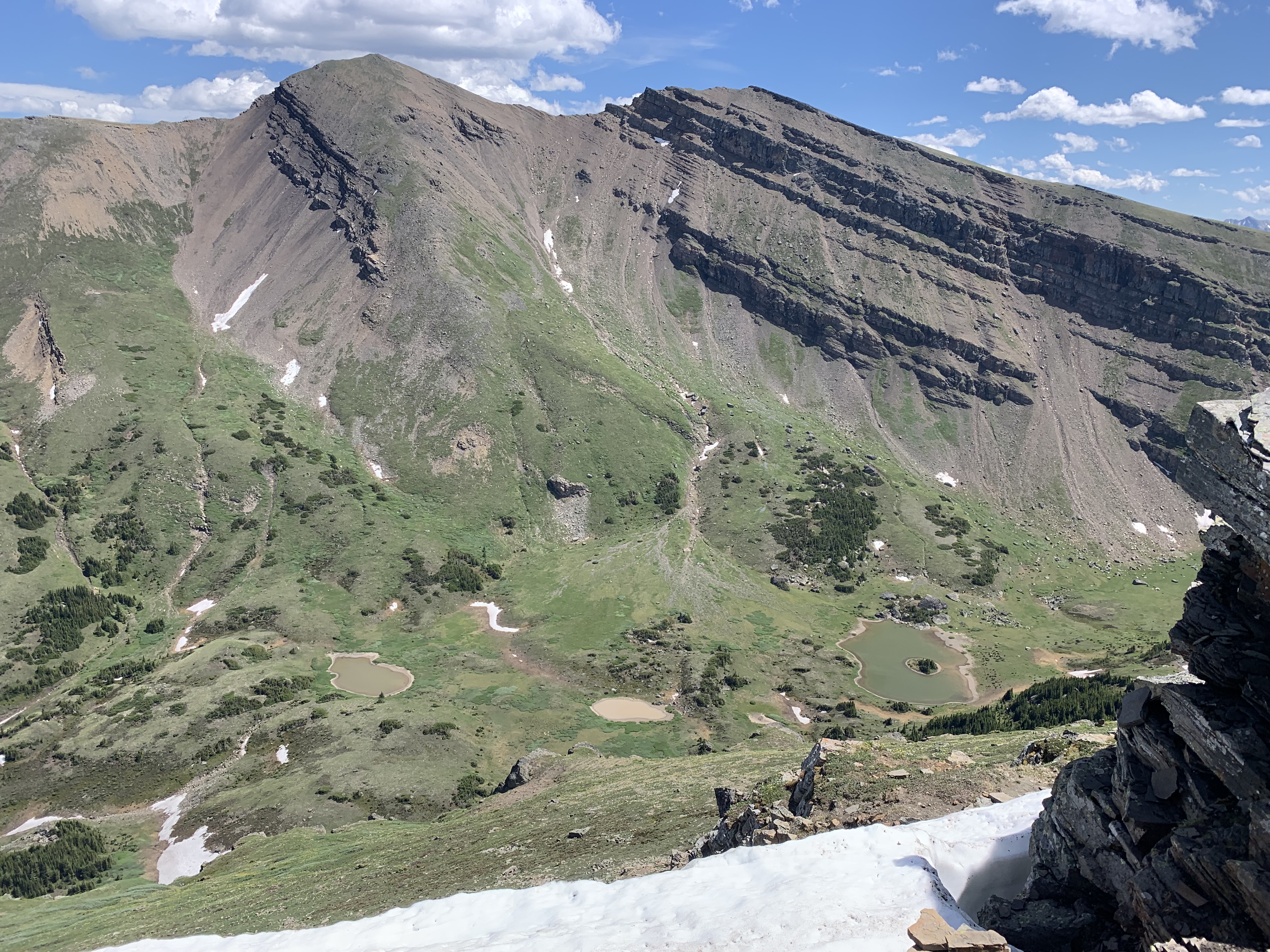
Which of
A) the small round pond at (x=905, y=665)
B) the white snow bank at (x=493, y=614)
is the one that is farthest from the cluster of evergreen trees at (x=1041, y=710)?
the white snow bank at (x=493, y=614)

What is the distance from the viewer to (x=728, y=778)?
5644 cm

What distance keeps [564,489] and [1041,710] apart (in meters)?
107

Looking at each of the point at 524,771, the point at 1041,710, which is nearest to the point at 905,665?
the point at 1041,710

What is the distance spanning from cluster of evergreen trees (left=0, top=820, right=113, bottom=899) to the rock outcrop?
8059 centimetres

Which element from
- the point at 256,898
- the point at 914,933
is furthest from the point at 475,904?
the point at 256,898

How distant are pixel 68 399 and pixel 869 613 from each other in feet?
571

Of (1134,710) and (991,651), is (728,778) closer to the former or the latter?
(1134,710)

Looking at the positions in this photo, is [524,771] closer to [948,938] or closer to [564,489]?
[948,938]

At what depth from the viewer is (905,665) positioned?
122 metres

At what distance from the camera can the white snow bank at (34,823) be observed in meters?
78.7

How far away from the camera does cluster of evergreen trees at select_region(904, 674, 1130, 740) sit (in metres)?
80.8

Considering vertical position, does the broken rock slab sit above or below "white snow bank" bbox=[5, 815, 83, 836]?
above

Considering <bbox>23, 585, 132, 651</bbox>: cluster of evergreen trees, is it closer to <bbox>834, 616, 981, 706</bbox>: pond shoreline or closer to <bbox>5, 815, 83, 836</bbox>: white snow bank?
<bbox>5, 815, 83, 836</bbox>: white snow bank

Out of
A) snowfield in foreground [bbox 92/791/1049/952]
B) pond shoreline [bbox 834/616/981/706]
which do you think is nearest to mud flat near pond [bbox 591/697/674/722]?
pond shoreline [bbox 834/616/981/706]
